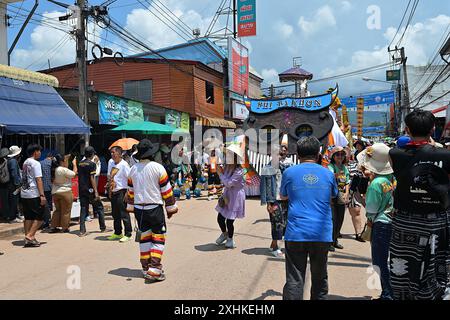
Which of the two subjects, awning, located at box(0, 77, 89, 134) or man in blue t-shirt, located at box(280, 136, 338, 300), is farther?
awning, located at box(0, 77, 89, 134)

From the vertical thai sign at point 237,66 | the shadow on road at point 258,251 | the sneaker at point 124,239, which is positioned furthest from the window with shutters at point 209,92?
the shadow on road at point 258,251

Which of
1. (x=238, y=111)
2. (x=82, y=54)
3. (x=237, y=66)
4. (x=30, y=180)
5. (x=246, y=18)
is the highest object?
A: (x=246, y=18)

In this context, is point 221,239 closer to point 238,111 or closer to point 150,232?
point 150,232

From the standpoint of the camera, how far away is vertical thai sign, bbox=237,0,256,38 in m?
26.7

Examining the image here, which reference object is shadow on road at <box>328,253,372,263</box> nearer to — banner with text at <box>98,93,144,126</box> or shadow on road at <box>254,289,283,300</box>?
shadow on road at <box>254,289,283,300</box>

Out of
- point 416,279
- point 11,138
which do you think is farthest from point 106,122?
point 416,279

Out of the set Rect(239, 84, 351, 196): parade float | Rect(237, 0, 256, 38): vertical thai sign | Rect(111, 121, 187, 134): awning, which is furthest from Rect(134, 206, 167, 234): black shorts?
Rect(237, 0, 256, 38): vertical thai sign

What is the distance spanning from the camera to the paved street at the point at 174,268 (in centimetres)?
465

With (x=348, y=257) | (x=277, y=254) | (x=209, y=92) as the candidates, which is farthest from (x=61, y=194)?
(x=209, y=92)

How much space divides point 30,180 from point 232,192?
3543mm

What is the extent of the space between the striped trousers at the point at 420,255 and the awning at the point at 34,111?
8.39 m

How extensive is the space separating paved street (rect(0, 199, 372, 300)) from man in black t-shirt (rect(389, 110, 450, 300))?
50.9 inches

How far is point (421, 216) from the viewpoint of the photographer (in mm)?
3158
